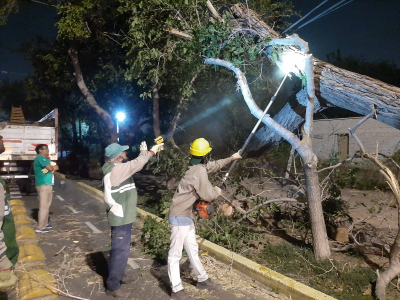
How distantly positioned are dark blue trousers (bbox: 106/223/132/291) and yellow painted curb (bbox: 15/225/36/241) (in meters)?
3.00

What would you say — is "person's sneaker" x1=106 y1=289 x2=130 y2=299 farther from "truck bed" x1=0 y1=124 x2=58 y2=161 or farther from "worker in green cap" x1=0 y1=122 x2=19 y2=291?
"truck bed" x1=0 y1=124 x2=58 y2=161

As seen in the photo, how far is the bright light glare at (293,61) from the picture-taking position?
5168 millimetres

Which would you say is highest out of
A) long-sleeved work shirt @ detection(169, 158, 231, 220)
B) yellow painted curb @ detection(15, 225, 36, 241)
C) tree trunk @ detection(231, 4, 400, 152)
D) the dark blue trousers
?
tree trunk @ detection(231, 4, 400, 152)

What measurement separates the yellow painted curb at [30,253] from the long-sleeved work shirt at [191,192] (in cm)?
269

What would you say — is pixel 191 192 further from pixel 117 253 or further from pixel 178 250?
pixel 117 253

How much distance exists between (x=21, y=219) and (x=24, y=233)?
4.03 ft

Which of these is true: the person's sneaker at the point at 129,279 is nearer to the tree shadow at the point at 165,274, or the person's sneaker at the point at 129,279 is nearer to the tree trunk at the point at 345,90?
the tree shadow at the point at 165,274

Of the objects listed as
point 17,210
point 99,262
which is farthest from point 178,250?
point 17,210

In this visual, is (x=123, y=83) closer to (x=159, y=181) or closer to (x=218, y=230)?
(x=159, y=181)

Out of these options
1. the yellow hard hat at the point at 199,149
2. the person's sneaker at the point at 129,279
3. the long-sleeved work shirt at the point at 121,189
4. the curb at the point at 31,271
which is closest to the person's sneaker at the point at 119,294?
the person's sneaker at the point at 129,279

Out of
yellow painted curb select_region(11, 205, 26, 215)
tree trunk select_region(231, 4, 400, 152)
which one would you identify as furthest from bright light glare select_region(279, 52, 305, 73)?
yellow painted curb select_region(11, 205, 26, 215)

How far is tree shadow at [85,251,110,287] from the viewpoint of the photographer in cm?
496

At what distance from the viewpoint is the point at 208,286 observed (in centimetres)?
429

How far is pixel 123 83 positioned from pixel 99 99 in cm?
319
